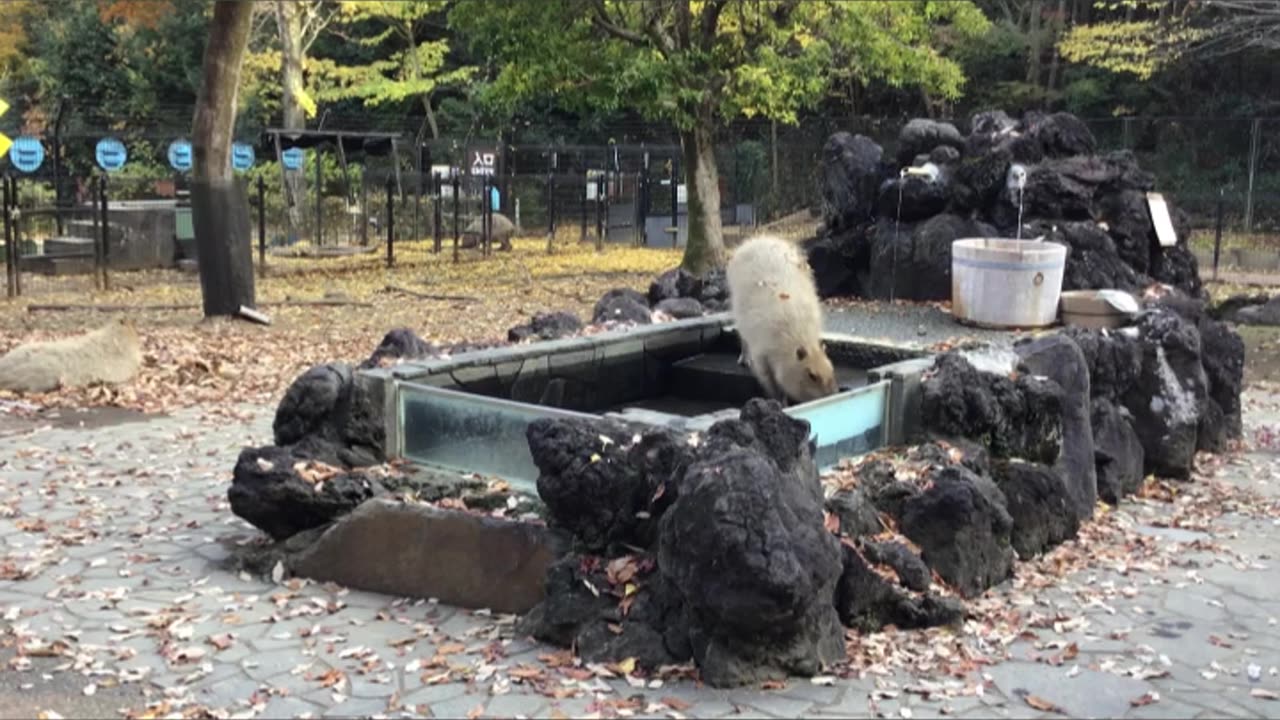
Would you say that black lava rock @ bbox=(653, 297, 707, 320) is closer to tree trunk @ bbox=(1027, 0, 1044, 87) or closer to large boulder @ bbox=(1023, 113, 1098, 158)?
large boulder @ bbox=(1023, 113, 1098, 158)

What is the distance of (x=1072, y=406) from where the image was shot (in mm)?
7738

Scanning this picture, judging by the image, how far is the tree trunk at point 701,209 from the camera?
1844 centimetres

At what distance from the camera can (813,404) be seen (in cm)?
623

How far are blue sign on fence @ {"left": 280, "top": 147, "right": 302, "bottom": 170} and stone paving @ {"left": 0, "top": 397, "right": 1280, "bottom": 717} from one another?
1709 centimetres

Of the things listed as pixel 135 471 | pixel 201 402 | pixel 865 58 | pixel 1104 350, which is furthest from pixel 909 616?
pixel 865 58

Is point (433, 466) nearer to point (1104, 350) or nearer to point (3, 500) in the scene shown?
point (3, 500)

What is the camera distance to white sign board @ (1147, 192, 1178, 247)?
1245 cm

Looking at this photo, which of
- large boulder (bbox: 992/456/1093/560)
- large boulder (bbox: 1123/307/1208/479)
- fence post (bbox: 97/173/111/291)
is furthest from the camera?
fence post (bbox: 97/173/111/291)

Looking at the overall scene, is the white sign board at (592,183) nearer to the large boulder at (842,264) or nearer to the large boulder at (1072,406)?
the large boulder at (842,264)

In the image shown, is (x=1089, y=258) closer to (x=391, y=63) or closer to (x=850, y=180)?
(x=850, y=180)

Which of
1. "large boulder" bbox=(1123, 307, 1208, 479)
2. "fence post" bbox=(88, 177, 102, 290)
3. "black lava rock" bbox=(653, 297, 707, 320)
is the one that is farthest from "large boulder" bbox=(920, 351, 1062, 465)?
"fence post" bbox=(88, 177, 102, 290)

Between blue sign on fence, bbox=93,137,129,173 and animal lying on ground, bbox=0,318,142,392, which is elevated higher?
blue sign on fence, bbox=93,137,129,173

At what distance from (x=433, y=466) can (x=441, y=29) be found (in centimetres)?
2866

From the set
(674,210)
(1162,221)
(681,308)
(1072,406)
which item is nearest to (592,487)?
(1072,406)
